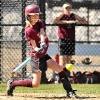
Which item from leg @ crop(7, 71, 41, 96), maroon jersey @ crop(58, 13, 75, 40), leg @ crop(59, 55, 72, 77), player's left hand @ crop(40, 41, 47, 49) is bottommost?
leg @ crop(59, 55, 72, 77)

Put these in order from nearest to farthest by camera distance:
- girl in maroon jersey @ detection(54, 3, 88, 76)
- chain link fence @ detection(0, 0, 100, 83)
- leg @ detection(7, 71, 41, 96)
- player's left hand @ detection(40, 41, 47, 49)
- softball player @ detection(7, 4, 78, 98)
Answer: player's left hand @ detection(40, 41, 47, 49), softball player @ detection(7, 4, 78, 98), leg @ detection(7, 71, 41, 96), girl in maroon jersey @ detection(54, 3, 88, 76), chain link fence @ detection(0, 0, 100, 83)

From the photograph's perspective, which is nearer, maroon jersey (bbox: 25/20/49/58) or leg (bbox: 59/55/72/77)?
maroon jersey (bbox: 25/20/49/58)

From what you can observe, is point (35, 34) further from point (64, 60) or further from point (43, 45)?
point (64, 60)

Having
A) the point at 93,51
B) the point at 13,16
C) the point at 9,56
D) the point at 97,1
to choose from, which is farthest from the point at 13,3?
the point at 93,51

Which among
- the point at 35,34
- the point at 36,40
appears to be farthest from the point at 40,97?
the point at 35,34

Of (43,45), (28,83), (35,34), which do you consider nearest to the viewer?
(43,45)

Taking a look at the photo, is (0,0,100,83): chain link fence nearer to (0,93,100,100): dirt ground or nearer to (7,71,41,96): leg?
(0,93,100,100): dirt ground

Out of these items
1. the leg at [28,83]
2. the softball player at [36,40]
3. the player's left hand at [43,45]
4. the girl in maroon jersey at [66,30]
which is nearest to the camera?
the player's left hand at [43,45]

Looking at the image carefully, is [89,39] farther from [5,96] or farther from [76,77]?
[5,96]

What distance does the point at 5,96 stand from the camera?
759cm

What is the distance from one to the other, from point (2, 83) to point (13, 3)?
202 centimetres

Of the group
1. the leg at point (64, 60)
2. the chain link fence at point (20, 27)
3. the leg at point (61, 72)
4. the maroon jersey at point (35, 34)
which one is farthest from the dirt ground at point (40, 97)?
the chain link fence at point (20, 27)

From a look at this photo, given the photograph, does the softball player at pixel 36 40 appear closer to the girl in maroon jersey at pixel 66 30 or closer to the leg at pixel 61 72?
the leg at pixel 61 72

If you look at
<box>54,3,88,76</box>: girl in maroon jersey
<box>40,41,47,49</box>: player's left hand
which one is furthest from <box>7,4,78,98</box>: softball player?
<box>54,3,88,76</box>: girl in maroon jersey
